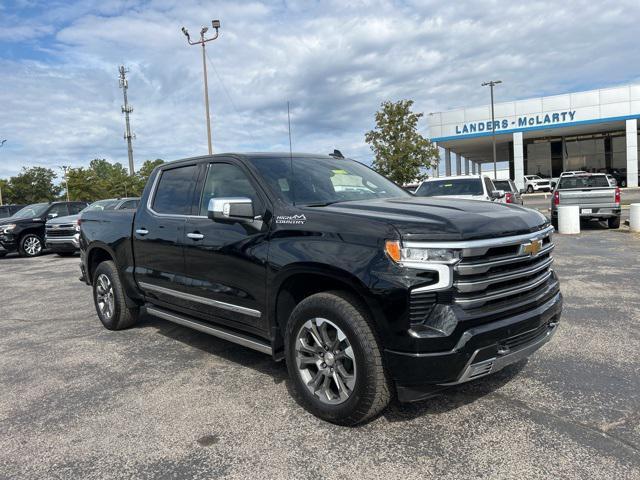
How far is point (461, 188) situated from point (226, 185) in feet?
31.4

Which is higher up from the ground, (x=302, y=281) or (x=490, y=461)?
(x=302, y=281)

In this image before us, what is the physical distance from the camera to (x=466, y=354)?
2.94 m

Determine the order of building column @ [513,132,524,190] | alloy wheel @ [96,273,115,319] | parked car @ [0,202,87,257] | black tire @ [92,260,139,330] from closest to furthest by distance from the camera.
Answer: black tire @ [92,260,139,330], alloy wheel @ [96,273,115,319], parked car @ [0,202,87,257], building column @ [513,132,524,190]

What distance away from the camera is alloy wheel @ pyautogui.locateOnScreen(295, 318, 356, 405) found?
325 centimetres

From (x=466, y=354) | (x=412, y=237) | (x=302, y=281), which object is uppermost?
(x=412, y=237)

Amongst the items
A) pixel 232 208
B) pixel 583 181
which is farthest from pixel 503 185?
pixel 232 208

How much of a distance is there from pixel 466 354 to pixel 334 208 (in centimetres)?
132

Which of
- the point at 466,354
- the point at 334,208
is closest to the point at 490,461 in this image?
the point at 466,354

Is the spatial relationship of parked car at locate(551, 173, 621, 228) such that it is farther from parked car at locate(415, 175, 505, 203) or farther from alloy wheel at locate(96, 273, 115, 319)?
alloy wheel at locate(96, 273, 115, 319)

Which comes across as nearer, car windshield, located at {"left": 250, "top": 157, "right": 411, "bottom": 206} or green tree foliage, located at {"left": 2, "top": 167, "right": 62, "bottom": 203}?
car windshield, located at {"left": 250, "top": 157, "right": 411, "bottom": 206}

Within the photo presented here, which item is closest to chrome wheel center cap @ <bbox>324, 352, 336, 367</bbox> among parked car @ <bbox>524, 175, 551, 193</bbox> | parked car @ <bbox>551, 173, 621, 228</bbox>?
parked car @ <bbox>551, 173, 621, 228</bbox>

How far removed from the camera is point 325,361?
3359 mm

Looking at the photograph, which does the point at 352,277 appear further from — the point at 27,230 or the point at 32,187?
the point at 32,187

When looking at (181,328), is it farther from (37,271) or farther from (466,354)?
(37,271)
